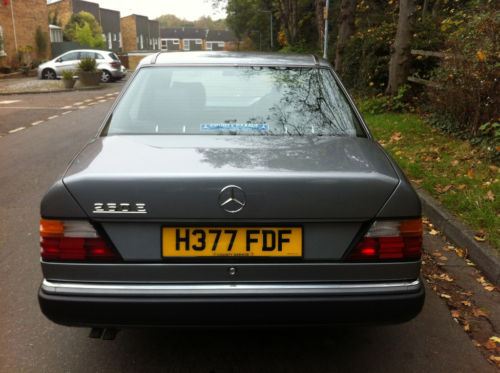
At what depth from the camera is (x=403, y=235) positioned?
250 centimetres

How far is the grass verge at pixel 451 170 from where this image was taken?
5066 millimetres

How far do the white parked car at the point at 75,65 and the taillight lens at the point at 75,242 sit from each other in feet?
94.2

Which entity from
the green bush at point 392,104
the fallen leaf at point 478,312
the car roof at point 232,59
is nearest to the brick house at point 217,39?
the green bush at point 392,104

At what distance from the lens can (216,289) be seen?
2.43m

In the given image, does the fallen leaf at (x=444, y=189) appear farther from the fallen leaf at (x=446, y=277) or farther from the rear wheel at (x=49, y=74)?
the rear wheel at (x=49, y=74)

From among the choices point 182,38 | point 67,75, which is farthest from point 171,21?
point 67,75

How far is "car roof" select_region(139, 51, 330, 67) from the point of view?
3664mm

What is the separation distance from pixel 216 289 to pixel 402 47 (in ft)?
36.1

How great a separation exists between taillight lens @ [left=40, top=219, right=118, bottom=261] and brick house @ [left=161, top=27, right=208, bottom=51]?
135485 mm

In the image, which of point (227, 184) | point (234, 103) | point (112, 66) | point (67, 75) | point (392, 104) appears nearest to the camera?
point (227, 184)

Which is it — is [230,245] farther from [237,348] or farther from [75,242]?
[237,348]

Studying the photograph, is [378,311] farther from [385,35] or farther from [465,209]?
[385,35]

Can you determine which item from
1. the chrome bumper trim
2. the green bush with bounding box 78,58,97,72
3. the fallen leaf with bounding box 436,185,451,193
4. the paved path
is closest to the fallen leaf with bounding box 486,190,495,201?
the fallen leaf with bounding box 436,185,451,193

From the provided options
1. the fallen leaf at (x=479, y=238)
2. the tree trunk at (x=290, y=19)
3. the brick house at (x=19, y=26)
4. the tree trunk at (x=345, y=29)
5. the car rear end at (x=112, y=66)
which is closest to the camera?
the fallen leaf at (x=479, y=238)
